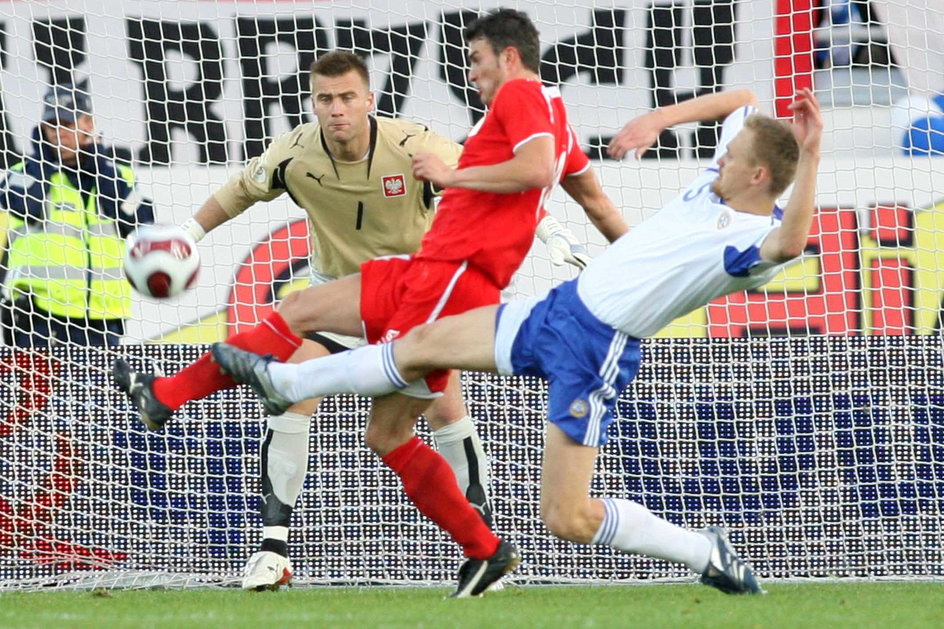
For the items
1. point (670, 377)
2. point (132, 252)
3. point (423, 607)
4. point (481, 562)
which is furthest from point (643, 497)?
point (132, 252)

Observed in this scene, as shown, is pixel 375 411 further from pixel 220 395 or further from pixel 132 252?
pixel 220 395

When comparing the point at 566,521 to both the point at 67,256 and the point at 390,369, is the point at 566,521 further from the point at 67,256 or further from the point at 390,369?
the point at 67,256

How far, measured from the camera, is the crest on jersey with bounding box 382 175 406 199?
5.97 meters

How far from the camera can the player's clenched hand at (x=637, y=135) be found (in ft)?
16.7

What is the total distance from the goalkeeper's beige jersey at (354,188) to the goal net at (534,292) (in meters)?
1.18

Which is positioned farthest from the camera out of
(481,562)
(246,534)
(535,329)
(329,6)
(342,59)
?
(329,6)

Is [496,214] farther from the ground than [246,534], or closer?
farther from the ground

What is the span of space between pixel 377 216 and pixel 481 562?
1538mm

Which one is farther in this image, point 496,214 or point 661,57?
point 661,57

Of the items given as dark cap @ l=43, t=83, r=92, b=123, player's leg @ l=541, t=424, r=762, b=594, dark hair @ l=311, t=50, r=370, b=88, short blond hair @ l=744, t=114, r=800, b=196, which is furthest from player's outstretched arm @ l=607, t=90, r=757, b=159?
dark cap @ l=43, t=83, r=92, b=123

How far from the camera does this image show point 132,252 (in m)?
5.23

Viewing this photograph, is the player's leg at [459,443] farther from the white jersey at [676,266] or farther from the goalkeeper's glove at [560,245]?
the white jersey at [676,266]

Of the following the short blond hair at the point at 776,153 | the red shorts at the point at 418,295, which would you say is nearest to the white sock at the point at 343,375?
the red shorts at the point at 418,295

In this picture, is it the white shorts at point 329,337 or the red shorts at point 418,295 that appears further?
the white shorts at point 329,337
